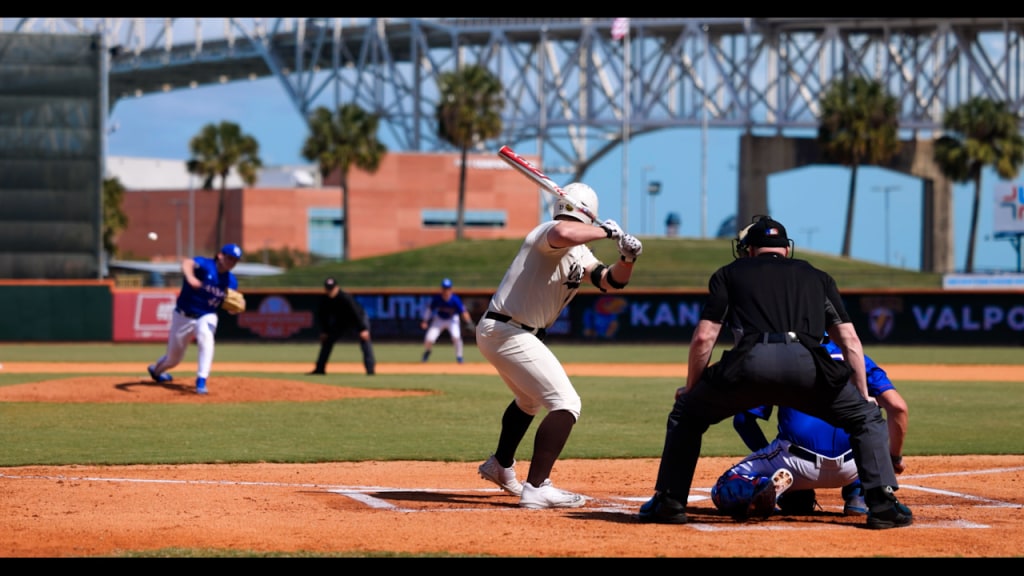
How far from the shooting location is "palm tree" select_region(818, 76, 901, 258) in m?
76.6

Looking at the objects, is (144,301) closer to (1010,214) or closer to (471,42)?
(1010,214)

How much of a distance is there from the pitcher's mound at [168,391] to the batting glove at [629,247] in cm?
1062

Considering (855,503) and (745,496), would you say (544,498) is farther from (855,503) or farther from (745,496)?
(855,503)

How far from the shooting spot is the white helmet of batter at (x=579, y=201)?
865 centimetres

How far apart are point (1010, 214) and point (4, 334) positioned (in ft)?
142

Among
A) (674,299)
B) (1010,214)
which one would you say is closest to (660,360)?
(674,299)

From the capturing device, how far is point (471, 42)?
9844 cm

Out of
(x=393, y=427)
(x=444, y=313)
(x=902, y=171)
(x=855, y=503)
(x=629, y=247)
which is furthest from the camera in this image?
(x=902, y=171)

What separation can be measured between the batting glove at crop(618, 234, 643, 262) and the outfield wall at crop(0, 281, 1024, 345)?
1387 inches

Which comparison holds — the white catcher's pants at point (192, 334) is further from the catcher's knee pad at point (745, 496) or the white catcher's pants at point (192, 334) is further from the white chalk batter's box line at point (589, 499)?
the catcher's knee pad at point (745, 496)

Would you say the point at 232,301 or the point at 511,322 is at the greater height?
the point at 511,322

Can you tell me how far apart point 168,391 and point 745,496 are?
11364mm

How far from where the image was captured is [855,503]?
8.51 meters

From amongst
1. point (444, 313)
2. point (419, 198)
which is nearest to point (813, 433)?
point (444, 313)
